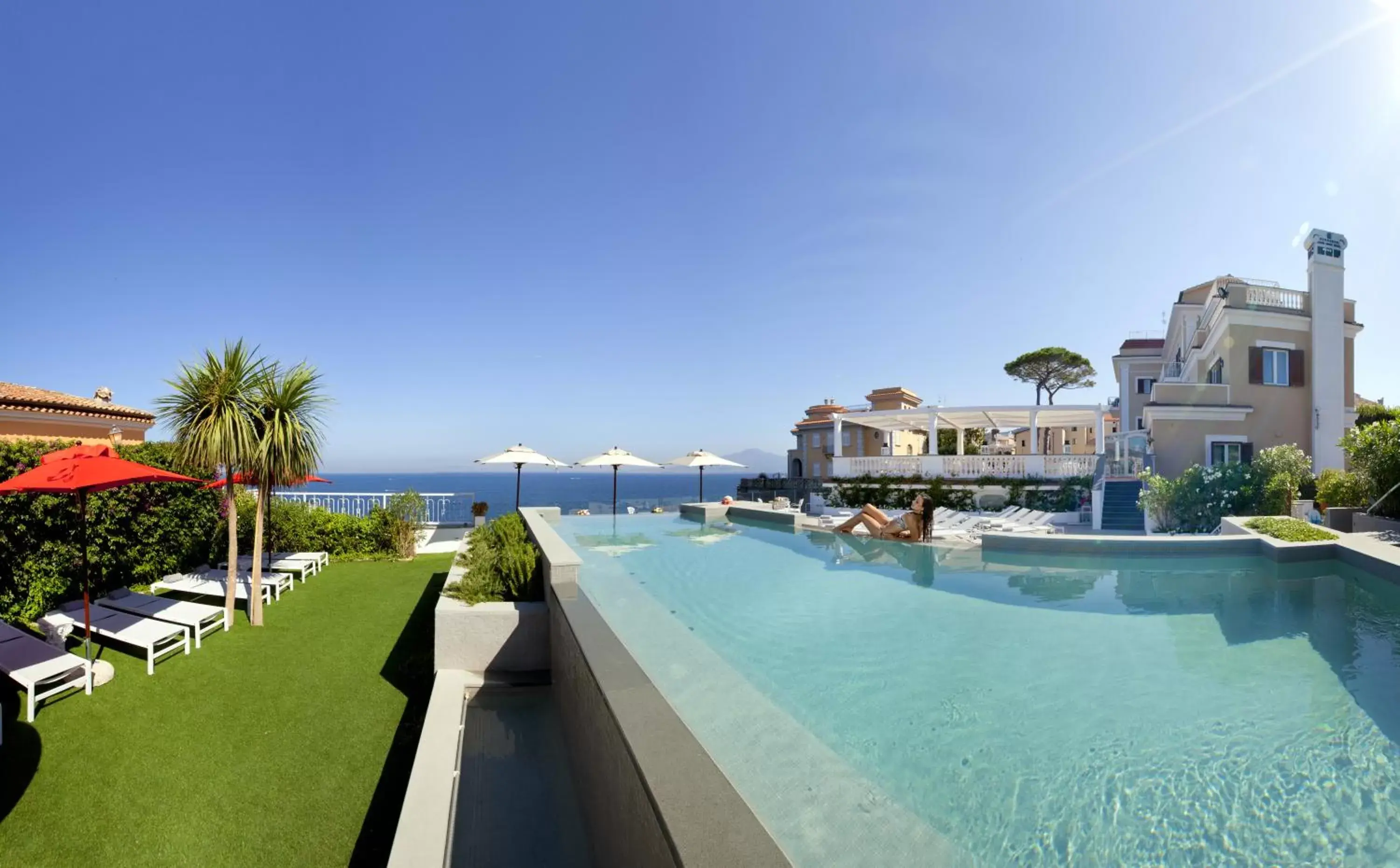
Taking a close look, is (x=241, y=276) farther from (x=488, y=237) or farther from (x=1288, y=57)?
(x=1288, y=57)

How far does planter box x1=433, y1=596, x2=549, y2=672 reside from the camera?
5297mm

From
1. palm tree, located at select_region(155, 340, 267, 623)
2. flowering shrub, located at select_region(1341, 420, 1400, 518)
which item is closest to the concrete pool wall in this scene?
palm tree, located at select_region(155, 340, 267, 623)

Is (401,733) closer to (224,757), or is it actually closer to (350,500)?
(224,757)

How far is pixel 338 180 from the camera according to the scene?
39.6 feet

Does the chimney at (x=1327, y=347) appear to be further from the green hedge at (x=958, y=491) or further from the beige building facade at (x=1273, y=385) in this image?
the green hedge at (x=958, y=491)

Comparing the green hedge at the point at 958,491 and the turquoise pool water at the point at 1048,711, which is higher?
the green hedge at the point at 958,491

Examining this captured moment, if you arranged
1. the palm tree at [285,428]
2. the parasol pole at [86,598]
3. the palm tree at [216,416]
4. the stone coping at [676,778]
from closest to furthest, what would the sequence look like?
1. the stone coping at [676,778]
2. the parasol pole at [86,598]
3. the palm tree at [216,416]
4. the palm tree at [285,428]

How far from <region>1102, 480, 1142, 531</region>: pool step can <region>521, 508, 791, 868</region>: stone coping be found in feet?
53.5

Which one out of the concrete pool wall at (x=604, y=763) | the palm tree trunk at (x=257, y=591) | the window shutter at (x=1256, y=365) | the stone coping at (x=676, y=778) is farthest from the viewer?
the window shutter at (x=1256, y=365)

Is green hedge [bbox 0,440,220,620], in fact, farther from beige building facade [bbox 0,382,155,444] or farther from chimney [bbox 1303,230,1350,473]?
chimney [bbox 1303,230,1350,473]

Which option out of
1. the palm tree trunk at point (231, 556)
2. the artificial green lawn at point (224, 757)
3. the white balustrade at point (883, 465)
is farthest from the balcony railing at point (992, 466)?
the palm tree trunk at point (231, 556)

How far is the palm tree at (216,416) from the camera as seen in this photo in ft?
24.4

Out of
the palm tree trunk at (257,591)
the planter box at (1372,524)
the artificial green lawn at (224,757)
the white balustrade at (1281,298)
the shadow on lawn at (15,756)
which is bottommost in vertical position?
the artificial green lawn at (224,757)

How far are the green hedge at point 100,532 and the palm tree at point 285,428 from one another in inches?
41.7
